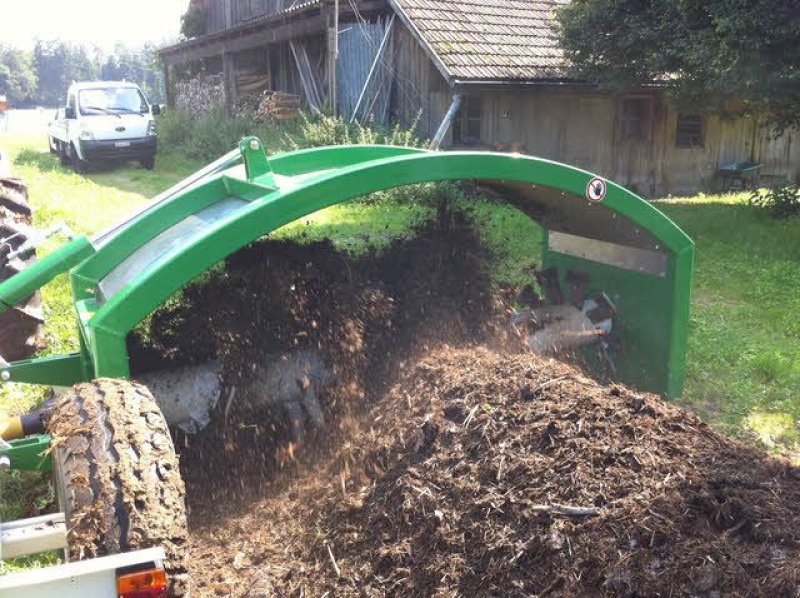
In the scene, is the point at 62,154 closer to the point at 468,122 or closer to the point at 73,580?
the point at 468,122

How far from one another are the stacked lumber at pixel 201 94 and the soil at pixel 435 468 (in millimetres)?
17249

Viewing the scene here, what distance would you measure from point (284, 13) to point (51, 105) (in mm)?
76764

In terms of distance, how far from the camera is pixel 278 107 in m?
17.1

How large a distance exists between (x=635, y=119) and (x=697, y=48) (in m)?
6.06

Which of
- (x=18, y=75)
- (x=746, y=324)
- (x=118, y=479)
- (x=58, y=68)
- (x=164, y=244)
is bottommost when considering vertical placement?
(x=746, y=324)

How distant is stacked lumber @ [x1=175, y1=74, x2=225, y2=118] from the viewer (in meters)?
21.8

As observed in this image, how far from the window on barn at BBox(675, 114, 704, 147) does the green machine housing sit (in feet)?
41.2

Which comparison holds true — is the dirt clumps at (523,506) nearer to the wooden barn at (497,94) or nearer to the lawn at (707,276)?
the lawn at (707,276)

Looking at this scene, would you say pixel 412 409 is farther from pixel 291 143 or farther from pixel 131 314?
pixel 291 143

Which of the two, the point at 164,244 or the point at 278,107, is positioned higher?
the point at 278,107

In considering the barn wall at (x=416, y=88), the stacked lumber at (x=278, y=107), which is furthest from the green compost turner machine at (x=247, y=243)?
the stacked lumber at (x=278, y=107)

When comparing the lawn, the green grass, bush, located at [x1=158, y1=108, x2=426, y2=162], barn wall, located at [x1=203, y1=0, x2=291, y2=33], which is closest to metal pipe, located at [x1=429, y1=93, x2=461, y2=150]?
bush, located at [x1=158, y1=108, x2=426, y2=162]

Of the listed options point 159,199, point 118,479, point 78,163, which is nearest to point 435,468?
point 118,479

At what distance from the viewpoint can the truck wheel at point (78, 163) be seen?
16953 millimetres
